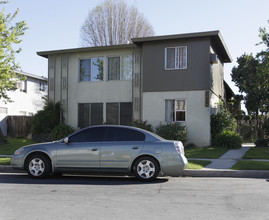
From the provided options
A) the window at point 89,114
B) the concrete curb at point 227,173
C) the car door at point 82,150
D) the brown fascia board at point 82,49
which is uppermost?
the brown fascia board at point 82,49

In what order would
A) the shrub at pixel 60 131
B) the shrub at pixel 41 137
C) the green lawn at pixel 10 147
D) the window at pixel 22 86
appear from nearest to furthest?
the green lawn at pixel 10 147
the shrub at pixel 60 131
the shrub at pixel 41 137
the window at pixel 22 86

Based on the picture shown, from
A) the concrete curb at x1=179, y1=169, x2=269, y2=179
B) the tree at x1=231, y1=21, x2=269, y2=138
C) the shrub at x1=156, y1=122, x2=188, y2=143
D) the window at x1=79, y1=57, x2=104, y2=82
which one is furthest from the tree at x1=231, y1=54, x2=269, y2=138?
the concrete curb at x1=179, y1=169, x2=269, y2=179

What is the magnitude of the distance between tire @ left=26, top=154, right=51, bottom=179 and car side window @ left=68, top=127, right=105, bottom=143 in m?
0.89

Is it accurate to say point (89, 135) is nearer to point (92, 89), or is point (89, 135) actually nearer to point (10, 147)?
point (10, 147)

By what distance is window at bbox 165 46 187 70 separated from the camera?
1842 centimetres

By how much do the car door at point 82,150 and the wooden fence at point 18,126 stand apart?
18.6m

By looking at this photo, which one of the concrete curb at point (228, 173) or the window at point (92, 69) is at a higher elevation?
the window at point (92, 69)

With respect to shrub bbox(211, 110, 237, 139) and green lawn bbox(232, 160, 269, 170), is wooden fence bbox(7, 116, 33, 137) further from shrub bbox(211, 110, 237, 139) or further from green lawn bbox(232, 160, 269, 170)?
green lawn bbox(232, 160, 269, 170)

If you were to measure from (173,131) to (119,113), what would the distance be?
3.93 metres

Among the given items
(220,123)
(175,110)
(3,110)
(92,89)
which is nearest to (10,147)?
(92,89)

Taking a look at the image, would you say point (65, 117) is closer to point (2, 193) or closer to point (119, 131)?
point (119, 131)

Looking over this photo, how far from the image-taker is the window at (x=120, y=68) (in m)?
19.9

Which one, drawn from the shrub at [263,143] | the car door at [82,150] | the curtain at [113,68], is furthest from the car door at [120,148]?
the shrub at [263,143]

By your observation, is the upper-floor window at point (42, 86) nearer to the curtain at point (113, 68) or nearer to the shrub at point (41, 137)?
the shrub at point (41, 137)
